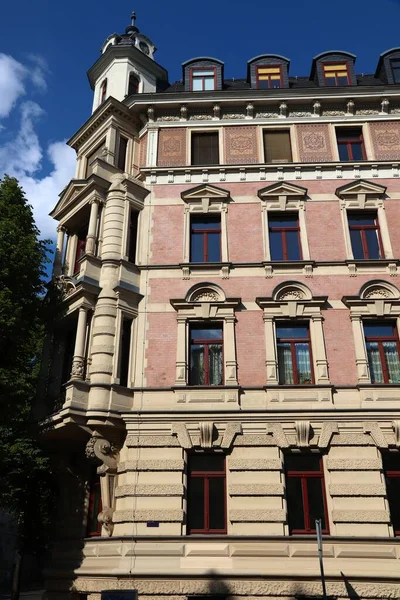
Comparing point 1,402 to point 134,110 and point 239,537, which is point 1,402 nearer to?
point 239,537

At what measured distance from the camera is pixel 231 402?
16219 mm

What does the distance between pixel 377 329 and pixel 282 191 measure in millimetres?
6236

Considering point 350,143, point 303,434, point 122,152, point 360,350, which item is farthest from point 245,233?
point 303,434

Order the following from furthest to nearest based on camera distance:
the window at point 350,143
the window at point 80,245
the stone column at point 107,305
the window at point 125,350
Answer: the window at point 350,143 < the window at point 80,245 < the window at point 125,350 < the stone column at point 107,305

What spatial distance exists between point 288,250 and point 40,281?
9.14 metres

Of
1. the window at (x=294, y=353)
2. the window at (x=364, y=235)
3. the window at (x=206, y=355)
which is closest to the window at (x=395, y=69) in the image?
the window at (x=364, y=235)

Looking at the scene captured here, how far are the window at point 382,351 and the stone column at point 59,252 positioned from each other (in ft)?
38.6

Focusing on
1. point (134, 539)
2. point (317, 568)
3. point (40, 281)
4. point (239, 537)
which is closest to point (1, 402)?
point (40, 281)

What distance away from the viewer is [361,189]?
19.4m

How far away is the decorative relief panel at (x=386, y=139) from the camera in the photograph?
2038 cm

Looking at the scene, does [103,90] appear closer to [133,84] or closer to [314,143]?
[133,84]

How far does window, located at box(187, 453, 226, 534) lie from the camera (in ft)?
49.3

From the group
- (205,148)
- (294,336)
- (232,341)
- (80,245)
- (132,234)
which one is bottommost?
(232,341)

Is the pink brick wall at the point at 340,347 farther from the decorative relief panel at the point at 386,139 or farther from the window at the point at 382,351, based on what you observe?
the decorative relief panel at the point at 386,139
